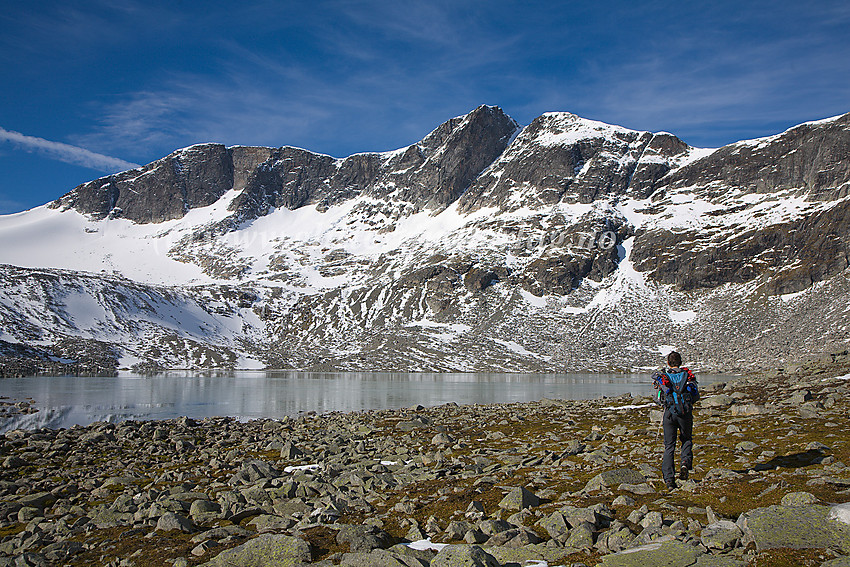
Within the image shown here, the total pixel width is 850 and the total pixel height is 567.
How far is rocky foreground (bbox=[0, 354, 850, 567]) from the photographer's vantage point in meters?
9.56

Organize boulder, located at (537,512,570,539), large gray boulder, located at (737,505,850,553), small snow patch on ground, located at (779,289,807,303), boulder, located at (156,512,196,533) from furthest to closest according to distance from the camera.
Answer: small snow patch on ground, located at (779,289,807,303) → boulder, located at (156,512,196,533) → boulder, located at (537,512,570,539) → large gray boulder, located at (737,505,850,553)

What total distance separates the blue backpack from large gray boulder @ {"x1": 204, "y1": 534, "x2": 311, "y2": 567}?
10025 millimetres

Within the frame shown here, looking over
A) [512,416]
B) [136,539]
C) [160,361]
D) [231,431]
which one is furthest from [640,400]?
[160,361]

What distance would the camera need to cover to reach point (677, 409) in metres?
14.2

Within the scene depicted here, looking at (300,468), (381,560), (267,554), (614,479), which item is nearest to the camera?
(381,560)

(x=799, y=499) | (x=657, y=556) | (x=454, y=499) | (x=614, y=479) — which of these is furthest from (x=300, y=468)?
(x=799, y=499)

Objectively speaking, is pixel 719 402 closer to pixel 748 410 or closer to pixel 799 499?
pixel 748 410

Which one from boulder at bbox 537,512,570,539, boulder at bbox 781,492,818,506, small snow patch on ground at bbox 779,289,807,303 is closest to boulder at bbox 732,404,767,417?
boulder at bbox 781,492,818,506

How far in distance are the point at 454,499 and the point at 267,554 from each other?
6172 mm

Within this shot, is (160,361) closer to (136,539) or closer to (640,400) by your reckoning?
(640,400)

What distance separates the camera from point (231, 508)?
15.5m

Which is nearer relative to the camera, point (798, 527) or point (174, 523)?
point (798, 527)

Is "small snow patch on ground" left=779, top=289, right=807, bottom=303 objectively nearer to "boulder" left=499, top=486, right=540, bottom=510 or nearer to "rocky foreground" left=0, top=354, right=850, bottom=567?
"rocky foreground" left=0, top=354, right=850, bottom=567

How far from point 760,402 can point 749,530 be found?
25725 millimetres
